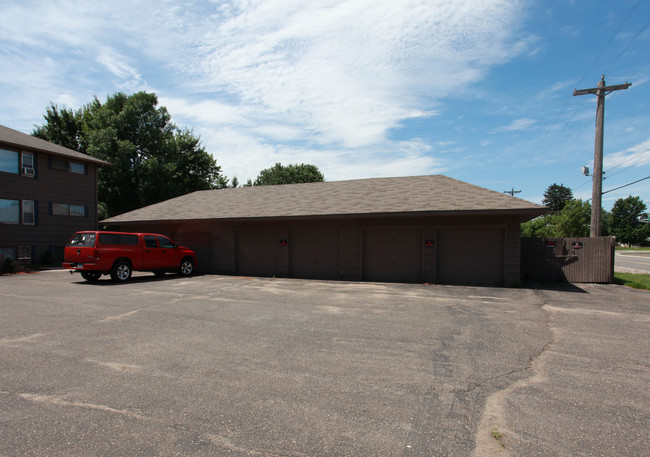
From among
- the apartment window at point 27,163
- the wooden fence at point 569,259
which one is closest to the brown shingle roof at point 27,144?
the apartment window at point 27,163

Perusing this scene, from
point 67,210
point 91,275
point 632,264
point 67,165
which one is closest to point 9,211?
point 67,210

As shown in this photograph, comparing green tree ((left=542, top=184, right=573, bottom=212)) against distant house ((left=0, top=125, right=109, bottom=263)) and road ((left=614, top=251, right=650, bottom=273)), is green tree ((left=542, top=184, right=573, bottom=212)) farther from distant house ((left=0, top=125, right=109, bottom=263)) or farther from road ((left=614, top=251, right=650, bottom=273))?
distant house ((left=0, top=125, right=109, bottom=263))

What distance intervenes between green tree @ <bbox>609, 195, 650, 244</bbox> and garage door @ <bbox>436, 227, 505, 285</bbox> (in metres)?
96.3

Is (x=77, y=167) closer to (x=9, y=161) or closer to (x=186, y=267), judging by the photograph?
(x=9, y=161)

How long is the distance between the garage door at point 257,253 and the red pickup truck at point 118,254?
261cm

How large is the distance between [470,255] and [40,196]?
23.1m

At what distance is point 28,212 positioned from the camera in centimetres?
2027

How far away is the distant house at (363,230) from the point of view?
42.9ft

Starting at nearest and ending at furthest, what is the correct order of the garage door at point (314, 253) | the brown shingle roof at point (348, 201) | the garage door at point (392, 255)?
1. the brown shingle roof at point (348, 201)
2. the garage door at point (392, 255)
3. the garage door at point (314, 253)

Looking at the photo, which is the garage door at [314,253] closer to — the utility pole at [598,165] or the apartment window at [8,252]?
the utility pole at [598,165]

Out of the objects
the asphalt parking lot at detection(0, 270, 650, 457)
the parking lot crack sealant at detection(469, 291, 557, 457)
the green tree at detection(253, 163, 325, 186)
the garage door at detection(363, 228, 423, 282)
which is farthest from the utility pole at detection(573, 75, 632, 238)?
the green tree at detection(253, 163, 325, 186)

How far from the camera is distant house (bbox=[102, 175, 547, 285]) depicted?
1308 cm

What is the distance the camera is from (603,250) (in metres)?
13.4

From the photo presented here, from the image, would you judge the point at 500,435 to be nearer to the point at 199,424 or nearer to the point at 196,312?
the point at 199,424
